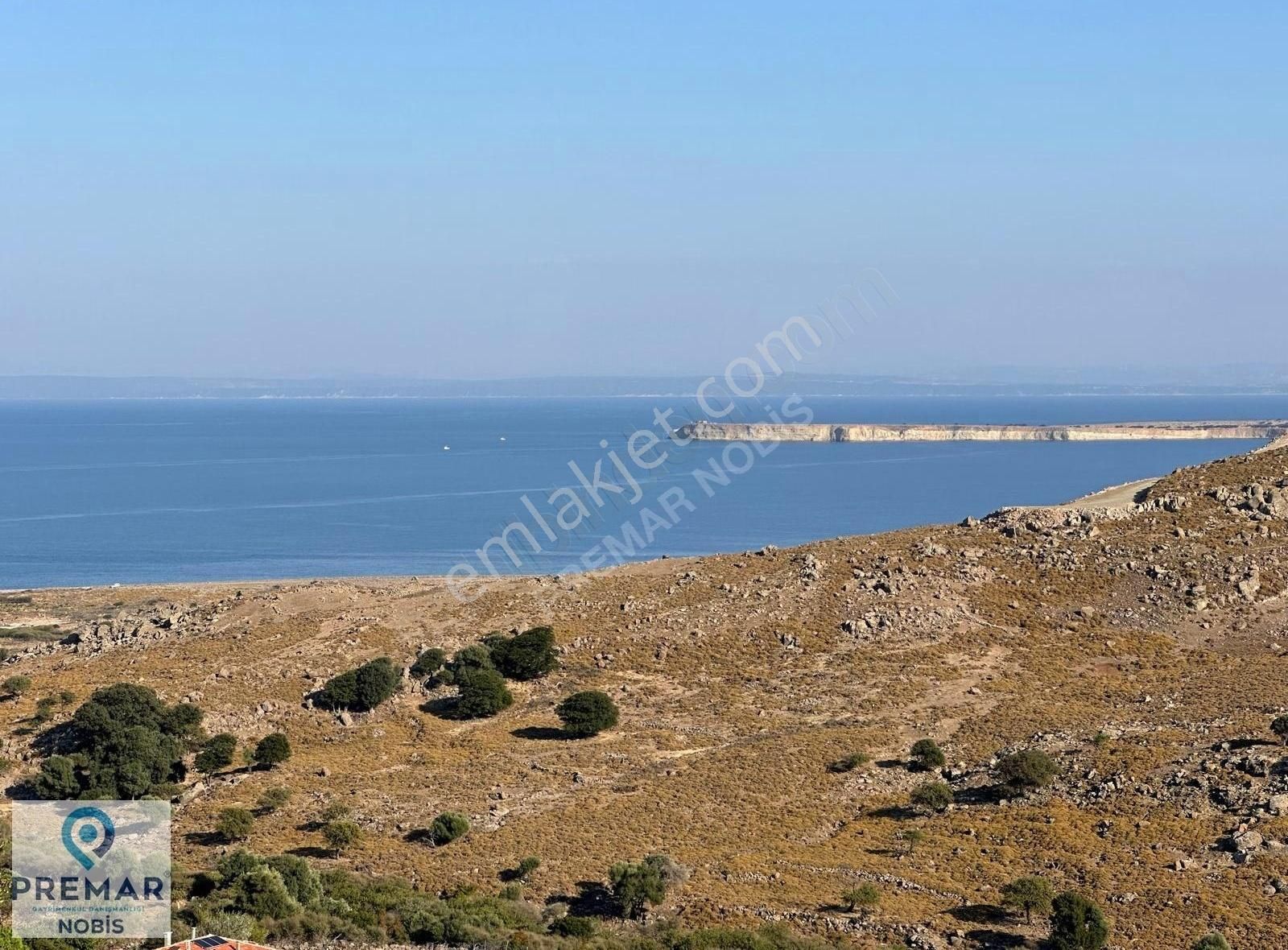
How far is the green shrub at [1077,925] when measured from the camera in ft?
73.2

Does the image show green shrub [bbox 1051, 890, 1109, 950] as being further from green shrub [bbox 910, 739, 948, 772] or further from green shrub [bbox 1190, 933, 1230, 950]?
green shrub [bbox 910, 739, 948, 772]

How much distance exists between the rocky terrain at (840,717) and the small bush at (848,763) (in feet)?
0.78

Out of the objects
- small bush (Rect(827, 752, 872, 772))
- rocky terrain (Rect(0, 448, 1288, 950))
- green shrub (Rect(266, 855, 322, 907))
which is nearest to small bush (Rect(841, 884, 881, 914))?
rocky terrain (Rect(0, 448, 1288, 950))

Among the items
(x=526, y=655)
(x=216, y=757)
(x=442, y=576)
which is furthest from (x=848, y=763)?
(x=442, y=576)

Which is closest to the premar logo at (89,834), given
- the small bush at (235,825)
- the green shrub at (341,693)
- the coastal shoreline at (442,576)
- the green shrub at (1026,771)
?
the small bush at (235,825)

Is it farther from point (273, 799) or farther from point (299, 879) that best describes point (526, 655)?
point (299, 879)

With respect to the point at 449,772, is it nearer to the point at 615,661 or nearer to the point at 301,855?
the point at 301,855

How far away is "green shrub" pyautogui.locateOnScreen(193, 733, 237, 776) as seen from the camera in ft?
109

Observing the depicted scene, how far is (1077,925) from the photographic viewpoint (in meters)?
22.4

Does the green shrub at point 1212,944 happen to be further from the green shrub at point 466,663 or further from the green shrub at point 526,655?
the green shrub at point 466,663

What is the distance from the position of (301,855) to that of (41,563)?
75.9m

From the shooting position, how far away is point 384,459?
192 m

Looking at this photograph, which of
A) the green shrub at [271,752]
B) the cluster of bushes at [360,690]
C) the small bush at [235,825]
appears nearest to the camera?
the small bush at [235,825]

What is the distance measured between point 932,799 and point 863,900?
18.8 ft
